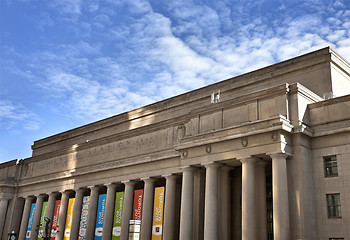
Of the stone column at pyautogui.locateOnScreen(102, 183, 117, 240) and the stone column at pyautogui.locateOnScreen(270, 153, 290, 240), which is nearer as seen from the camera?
the stone column at pyautogui.locateOnScreen(270, 153, 290, 240)

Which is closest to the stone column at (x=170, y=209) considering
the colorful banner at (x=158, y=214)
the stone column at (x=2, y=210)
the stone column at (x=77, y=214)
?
the colorful banner at (x=158, y=214)

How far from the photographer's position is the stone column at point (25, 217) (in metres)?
54.8

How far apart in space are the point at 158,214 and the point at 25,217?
26526 millimetres

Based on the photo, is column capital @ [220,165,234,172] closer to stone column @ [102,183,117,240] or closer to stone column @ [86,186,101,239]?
stone column @ [102,183,117,240]

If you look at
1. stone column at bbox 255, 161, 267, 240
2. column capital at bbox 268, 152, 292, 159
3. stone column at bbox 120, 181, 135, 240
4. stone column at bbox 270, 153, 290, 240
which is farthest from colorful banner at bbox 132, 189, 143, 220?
column capital at bbox 268, 152, 292, 159

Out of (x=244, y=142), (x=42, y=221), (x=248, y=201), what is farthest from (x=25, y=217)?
(x=244, y=142)

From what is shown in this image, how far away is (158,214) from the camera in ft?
125

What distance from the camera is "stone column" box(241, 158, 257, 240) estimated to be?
29.1 metres

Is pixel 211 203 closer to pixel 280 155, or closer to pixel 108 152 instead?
pixel 280 155

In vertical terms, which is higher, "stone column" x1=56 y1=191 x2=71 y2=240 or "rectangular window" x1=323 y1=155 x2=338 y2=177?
"rectangular window" x1=323 y1=155 x2=338 y2=177

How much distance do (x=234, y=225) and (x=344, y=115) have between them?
13947mm

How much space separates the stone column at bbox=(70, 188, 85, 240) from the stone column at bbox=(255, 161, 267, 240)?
25.0 metres

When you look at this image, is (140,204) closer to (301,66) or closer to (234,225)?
(234,225)

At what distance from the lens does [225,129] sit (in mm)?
32219
